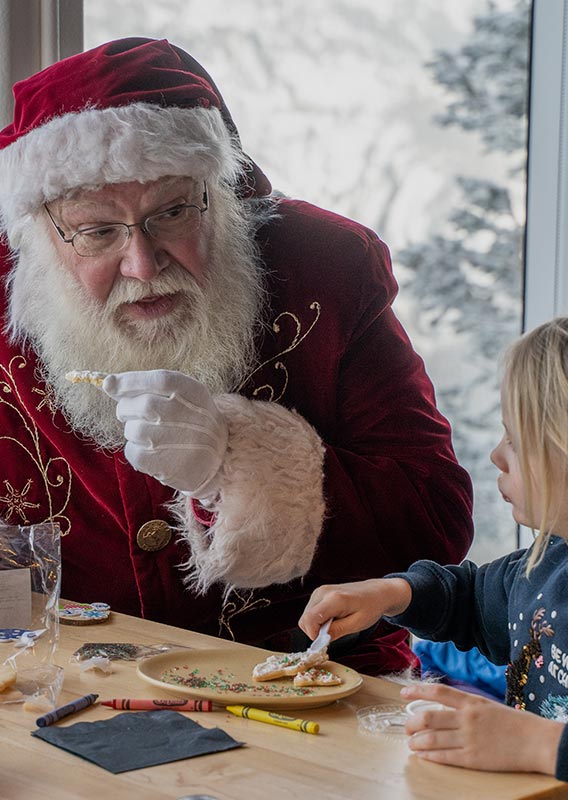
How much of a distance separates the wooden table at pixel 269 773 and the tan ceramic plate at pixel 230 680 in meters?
0.02

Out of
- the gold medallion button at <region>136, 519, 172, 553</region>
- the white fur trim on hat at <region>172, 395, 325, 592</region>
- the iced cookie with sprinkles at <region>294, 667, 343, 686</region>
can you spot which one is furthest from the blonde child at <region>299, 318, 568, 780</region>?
the gold medallion button at <region>136, 519, 172, 553</region>

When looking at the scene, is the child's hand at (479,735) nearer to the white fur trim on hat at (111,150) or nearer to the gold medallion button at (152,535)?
the gold medallion button at (152,535)

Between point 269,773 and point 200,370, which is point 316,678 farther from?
point 200,370

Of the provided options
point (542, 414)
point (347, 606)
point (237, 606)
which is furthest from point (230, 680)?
point (237, 606)

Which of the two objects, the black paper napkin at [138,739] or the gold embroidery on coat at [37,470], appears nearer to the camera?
the black paper napkin at [138,739]

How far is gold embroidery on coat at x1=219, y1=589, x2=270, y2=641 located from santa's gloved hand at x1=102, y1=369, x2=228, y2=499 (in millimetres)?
350

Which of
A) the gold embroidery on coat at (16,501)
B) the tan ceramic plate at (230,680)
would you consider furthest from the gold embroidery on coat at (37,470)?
the tan ceramic plate at (230,680)

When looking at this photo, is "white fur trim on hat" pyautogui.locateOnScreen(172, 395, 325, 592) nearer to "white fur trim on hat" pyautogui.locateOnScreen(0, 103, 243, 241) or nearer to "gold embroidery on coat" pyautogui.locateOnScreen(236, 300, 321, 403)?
"gold embroidery on coat" pyautogui.locateOnScreen(236, 300, 321, 403)

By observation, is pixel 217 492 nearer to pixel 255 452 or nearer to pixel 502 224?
pixel 255 452

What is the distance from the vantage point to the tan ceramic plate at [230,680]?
132 cm

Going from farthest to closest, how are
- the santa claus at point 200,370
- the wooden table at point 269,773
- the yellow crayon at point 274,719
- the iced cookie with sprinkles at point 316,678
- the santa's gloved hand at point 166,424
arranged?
the santa claus at point 200,370 < the santa's gloved hand at point 166,424 < the iced cookie with sprinkles at point 316,678 < the yellow crayon at point 274,719 < the wooden table at point 269,773

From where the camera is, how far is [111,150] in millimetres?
1911

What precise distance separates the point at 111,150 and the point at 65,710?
1013mm

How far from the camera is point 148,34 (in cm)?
303
